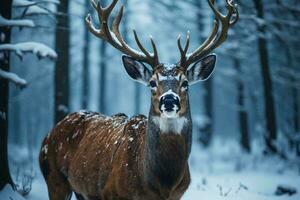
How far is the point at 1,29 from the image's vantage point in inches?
287

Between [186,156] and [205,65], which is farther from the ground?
[205,65]

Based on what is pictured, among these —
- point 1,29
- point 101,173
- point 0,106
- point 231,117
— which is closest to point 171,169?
point 101,173

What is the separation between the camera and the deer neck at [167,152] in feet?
16.7

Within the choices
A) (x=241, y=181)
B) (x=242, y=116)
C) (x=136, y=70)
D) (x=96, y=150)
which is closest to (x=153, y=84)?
(x=136, y=70)

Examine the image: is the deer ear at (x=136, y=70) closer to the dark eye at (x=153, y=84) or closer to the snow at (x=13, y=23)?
the dark eye at (x=153, y=84)

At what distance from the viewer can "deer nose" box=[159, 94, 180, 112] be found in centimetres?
486

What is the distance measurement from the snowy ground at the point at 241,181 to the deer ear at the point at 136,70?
2.75 m

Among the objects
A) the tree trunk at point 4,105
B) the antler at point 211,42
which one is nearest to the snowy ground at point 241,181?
the tree trunk at point 4,105

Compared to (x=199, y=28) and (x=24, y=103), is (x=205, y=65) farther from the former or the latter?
(x=24, y=103)

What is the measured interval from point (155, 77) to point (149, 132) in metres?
0.66

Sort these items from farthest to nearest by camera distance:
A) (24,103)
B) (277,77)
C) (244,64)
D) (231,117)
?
(231,117), (24,103), (244,64), (277,77)

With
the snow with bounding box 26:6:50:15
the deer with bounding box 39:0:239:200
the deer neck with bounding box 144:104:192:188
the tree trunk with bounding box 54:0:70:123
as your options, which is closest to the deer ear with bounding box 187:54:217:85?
the deer with bounding box 39:0:239:200

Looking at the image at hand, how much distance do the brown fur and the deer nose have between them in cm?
38

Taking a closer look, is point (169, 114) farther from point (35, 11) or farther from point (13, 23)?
point (35, 11)
